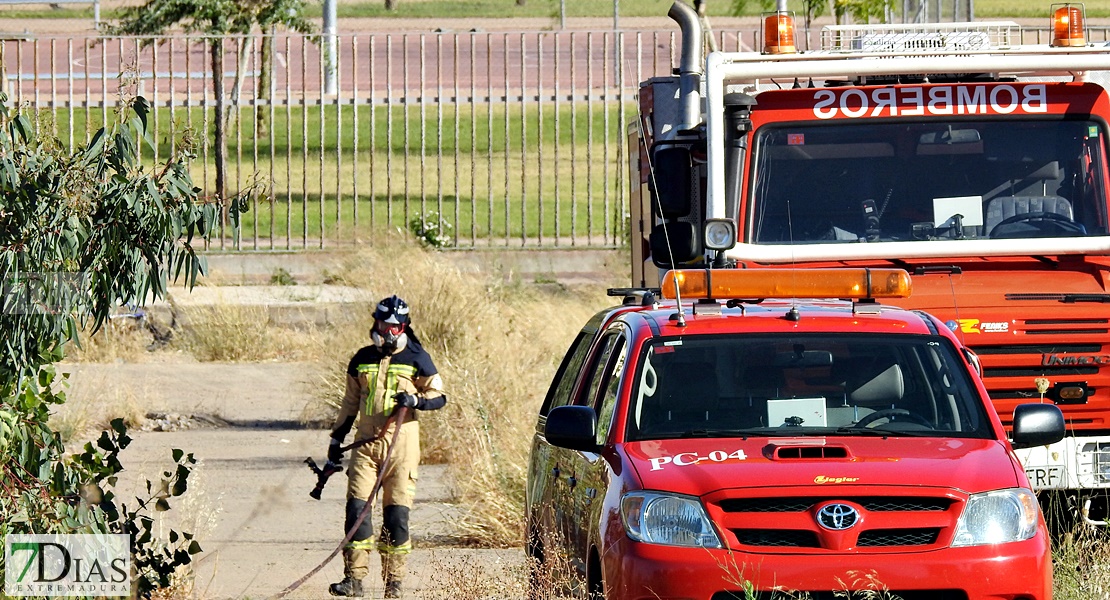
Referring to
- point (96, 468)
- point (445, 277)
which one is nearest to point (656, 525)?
point (96, 468)

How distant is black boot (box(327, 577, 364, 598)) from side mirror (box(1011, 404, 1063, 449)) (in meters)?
3.81

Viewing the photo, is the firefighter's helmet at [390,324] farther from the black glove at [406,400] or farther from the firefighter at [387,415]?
the black glove at [406,400]

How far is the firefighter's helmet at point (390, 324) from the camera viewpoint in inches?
348

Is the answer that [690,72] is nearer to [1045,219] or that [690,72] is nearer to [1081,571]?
[1045,219]

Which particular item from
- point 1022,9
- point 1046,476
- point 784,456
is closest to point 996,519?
point 784,456

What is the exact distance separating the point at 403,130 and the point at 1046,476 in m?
27.8

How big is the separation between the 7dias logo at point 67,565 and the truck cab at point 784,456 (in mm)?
1835

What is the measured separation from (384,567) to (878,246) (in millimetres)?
3159

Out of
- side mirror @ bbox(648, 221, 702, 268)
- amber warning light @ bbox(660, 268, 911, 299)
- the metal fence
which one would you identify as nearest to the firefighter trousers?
side mirror @ bbox(648, 221, 702, 268)

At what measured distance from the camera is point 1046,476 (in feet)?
25.6

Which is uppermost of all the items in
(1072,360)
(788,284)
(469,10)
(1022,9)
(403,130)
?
(469,10)

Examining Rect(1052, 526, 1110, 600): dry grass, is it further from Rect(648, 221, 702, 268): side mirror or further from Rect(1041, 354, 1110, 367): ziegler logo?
Rect(648, 221, 702, 268): side mirror

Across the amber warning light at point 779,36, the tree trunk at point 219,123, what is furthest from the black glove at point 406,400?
the tree trunk at point 219,123

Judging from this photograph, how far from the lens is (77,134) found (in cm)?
2800
